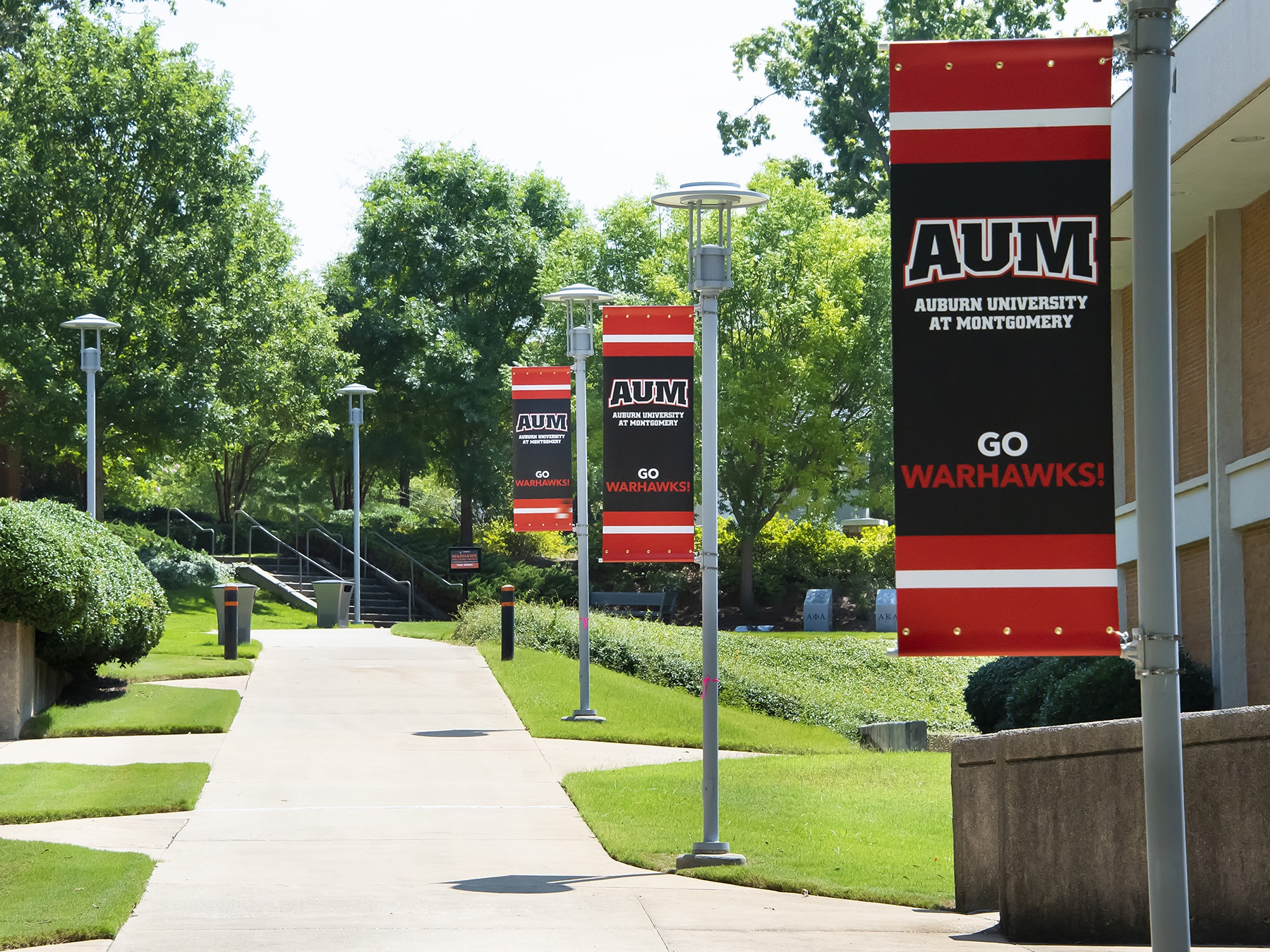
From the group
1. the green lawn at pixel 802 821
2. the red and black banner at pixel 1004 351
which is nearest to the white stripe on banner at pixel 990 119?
the red and black banner at pixel 1004 351

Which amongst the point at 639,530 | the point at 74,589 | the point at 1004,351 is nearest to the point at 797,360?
the point at 639,530

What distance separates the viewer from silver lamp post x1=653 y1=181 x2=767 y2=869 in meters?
9.75

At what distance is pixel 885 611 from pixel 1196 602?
1813 cm

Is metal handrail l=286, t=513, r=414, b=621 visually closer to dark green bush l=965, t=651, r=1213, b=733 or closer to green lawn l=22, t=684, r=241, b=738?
green lawn l=22, t=684, r=241, b=738

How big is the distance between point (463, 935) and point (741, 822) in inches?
171

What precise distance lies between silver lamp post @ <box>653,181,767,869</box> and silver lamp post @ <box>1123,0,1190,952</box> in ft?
17.1

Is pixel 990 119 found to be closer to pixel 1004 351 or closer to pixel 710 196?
pixel 1004 351

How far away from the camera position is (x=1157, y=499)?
4.56 m

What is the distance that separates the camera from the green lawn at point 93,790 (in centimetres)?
1109

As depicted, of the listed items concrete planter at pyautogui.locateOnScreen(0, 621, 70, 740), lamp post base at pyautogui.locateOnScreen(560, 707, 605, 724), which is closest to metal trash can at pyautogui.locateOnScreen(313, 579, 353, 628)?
lamp post base at pyautogui.locateOnScreen(560, 707, 605, 724)

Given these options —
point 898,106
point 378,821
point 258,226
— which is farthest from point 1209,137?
point 258,226

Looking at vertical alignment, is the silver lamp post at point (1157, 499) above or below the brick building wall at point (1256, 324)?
below

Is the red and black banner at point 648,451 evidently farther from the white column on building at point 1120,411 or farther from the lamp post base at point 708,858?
the white column on building at point 1120,411

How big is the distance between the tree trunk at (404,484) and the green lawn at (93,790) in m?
36.7
